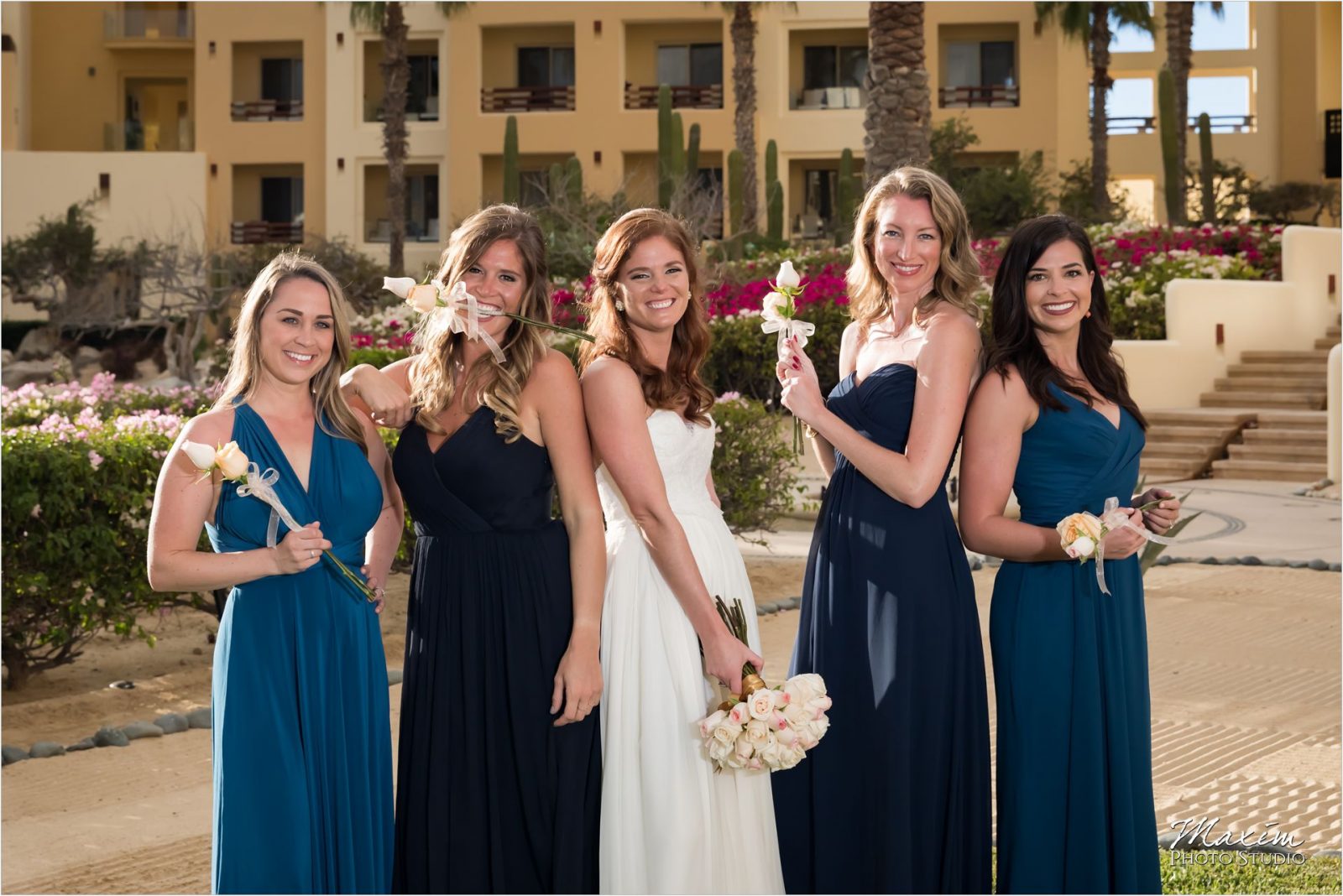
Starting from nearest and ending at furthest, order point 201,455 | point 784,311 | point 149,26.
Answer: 1. point 201,455
2. point 784,311
3. point 149,26

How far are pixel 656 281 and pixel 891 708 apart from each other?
1.31 metres

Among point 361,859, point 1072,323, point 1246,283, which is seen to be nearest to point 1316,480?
point 1246,283

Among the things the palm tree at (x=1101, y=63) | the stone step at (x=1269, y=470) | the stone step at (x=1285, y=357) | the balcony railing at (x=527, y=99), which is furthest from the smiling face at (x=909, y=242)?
the balcony railing at (x=527, y=99)

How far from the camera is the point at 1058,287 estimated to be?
3.90 meters

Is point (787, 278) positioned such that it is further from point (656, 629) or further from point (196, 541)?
point (196, 541)

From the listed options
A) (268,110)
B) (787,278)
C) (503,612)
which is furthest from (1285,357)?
(268,110)

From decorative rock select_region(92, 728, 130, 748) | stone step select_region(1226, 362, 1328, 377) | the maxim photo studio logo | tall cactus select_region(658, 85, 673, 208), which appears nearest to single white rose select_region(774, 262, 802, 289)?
the maxim photo studio logo

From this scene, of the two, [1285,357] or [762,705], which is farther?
[1285,357]

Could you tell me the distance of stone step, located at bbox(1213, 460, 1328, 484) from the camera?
17109 mm

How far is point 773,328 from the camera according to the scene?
4.07 meters

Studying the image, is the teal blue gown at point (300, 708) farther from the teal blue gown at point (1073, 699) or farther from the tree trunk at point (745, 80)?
the tree trunk at point (745, 80)

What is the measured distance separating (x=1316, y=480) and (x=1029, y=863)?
568 inches

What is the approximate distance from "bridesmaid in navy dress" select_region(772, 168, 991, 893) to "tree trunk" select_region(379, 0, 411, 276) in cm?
2835

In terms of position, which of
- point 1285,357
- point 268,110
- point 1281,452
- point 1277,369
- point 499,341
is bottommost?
point 1281,452
